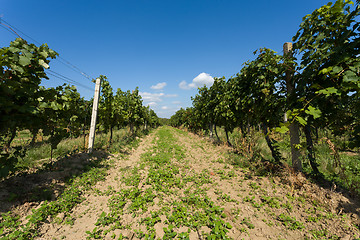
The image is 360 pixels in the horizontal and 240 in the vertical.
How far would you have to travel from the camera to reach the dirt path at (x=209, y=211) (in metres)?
3.03

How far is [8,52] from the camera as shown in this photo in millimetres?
3271

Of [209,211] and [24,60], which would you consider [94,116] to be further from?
[209,211]

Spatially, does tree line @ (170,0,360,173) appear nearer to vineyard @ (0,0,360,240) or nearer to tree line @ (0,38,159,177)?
vineyard @ (0,0,360,240)

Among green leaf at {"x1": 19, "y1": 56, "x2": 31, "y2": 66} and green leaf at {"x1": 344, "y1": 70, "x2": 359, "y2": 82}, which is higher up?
green leaf at {"x1": 19, "y1": 56, "x2": 31, "y2": 66}

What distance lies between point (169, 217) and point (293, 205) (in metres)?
3.50

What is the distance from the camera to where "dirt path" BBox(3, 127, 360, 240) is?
3.03 m

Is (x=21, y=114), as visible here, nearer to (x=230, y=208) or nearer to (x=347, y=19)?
(x=230, y=208)

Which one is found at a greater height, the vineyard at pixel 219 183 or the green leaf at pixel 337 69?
the green leaf at pixel 337 69

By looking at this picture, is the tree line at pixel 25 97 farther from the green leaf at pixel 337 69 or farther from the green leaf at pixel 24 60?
the green leaf at pixel 337 69

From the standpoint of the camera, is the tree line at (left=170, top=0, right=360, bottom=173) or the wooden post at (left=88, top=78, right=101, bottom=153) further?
the wooden post at (left=88, top=78, right=101, bottom=153)

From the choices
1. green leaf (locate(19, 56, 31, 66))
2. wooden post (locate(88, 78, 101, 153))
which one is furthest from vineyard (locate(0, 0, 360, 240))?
wooden post (locate(88, 78, 101, 153))

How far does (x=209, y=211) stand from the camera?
12.3 ft

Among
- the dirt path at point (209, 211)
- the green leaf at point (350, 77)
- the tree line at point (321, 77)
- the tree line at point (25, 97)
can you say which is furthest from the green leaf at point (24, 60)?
the green leaf at point (350, 77)

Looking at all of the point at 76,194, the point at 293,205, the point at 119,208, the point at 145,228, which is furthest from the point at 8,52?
the point at 293,205
